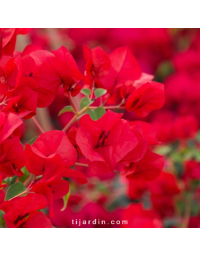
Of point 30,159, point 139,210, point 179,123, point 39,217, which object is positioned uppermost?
point 30,159

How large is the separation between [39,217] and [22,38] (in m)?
0.80

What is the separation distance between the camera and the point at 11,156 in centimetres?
38

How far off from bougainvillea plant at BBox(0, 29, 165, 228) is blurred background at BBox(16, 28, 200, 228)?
313 millimetres

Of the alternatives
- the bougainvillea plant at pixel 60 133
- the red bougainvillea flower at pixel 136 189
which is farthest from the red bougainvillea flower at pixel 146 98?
the red bougainvillea flower at pixel 136 189

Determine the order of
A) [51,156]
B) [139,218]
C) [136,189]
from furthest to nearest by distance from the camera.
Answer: [136,189] < [139,218] < [51,156]

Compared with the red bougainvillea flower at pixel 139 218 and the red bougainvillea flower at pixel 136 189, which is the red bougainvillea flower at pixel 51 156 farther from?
the red bougainvillea flower at pixel 136 189

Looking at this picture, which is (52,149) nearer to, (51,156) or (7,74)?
(51,156)

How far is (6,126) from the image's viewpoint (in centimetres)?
36

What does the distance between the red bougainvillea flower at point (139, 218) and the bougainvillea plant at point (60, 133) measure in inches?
8.3

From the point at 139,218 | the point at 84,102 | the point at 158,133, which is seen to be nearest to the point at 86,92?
the point at 84,102

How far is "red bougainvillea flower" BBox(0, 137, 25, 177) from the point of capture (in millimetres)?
375

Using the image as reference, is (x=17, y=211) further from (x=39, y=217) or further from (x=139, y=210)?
(x=139, y=210)

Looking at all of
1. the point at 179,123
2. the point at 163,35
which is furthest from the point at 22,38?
the point at 179,123

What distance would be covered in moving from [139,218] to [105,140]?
1.04ft
